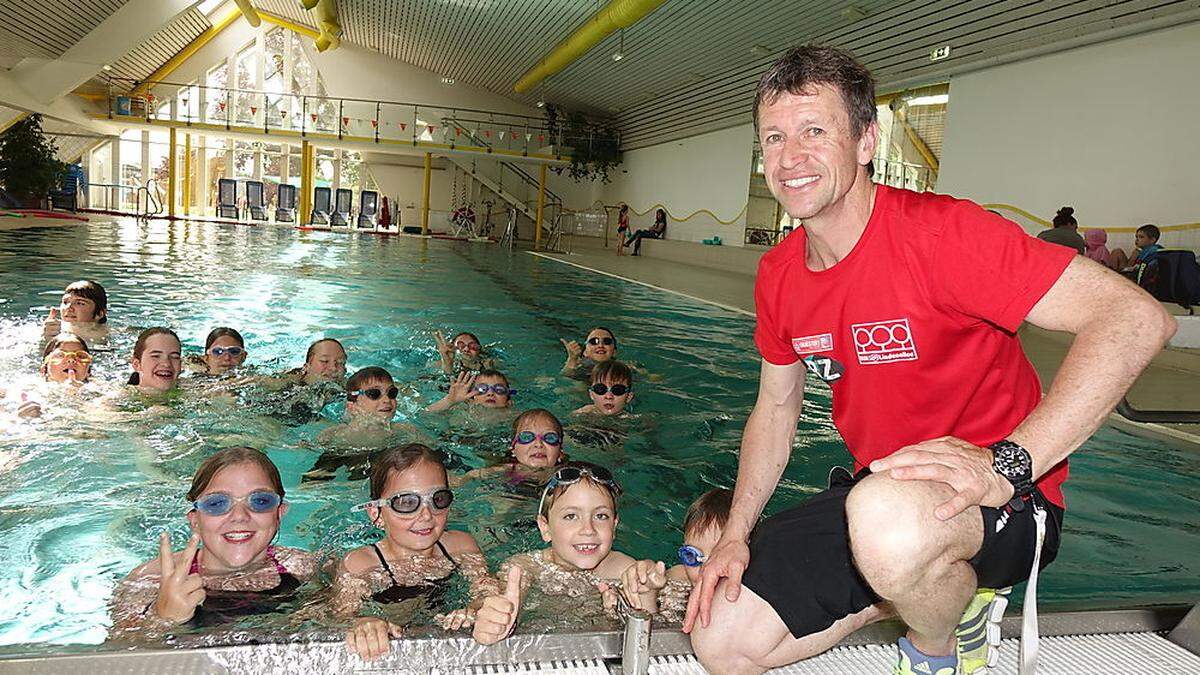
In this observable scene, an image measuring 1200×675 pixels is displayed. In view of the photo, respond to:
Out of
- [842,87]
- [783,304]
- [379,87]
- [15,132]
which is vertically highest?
[379,87]

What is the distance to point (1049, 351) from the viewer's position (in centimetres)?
854

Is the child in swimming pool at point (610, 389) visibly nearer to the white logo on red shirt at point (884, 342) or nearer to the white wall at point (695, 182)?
the white logo on red shirt at point (884, 342)

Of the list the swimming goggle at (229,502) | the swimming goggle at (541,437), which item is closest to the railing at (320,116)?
the swimming goggle at (541,437)

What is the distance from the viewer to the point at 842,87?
1727 mm

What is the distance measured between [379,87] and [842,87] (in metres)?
32.3

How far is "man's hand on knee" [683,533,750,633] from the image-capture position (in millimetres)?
1713

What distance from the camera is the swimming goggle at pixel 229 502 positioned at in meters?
2.36

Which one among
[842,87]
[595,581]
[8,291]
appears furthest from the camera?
[8,291]

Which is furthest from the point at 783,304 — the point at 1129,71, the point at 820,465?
the point at 1129,71

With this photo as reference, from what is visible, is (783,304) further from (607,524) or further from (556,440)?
(556,440)

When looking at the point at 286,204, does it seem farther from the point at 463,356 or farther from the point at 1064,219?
the point at 1064,219

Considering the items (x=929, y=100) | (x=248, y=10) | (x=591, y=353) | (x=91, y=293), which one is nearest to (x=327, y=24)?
(x=248, y=10)

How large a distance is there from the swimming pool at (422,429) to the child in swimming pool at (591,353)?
8.5 inches

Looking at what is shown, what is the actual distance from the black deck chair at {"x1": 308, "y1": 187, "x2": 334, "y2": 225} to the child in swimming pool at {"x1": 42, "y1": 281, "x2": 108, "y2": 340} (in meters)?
22.0
